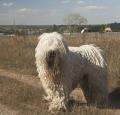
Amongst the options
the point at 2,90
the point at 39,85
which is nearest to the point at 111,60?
the point at 39,85

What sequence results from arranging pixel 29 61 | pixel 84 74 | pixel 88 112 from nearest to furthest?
pixel 88 112 → pixel 84 74 → pixel 29 61

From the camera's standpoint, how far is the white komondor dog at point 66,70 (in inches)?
384

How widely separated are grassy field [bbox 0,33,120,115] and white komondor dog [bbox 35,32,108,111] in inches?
17.6

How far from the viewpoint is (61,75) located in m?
10.1

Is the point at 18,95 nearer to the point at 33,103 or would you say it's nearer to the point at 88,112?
the point at 33,103

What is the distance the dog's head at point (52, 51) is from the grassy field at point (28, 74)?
1.17 metres

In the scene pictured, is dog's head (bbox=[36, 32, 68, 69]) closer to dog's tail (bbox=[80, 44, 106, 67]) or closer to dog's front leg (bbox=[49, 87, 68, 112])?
dog's front leg (bbox=[49, 87, 68, 112])

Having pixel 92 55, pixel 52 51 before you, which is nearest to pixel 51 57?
pixel 52 51

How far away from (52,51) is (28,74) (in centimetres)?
617

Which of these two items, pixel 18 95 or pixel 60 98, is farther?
pixel 18 95

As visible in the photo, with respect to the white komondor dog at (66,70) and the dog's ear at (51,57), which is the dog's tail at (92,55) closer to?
the white komondor dog at (66,70)

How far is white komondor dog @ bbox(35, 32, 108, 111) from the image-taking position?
975cm

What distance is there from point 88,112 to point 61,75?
108 centimetres

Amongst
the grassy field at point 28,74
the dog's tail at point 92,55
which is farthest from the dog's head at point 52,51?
the grassy field at point 28,74
